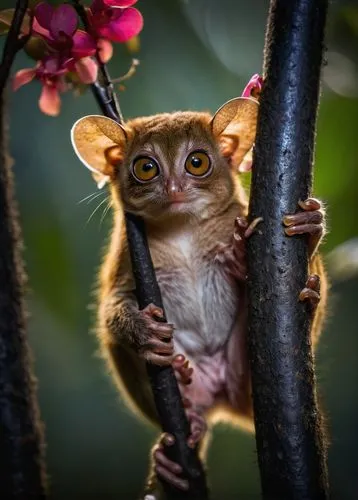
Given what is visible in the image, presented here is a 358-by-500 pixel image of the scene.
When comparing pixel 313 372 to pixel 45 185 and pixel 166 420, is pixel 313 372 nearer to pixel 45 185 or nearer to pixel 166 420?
pixel 166 420

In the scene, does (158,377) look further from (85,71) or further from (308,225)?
(85,71)

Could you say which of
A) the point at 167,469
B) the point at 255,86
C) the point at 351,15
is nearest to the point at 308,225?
the point at 255,86

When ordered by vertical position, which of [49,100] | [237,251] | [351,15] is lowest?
[237,251]

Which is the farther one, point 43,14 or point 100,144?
point 100,144

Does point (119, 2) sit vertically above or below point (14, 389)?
above

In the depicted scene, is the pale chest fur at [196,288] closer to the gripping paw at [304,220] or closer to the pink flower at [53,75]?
the pink flower at [53,75]

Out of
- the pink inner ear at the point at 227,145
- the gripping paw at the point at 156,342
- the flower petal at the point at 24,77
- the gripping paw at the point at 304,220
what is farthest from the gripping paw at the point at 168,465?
the flower petal at the point at 24,77

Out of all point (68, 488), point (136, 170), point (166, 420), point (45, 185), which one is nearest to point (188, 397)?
point (166, 420)
